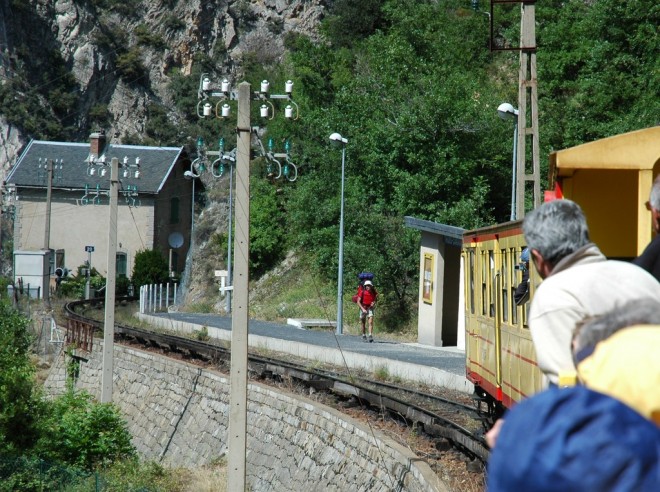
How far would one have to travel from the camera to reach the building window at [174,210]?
71688 millimetres

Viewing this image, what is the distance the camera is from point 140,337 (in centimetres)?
3259

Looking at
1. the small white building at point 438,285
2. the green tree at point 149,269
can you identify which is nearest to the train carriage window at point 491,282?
the small white building at point 438,285

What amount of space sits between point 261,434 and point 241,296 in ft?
14.5

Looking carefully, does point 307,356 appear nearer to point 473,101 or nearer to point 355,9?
point 473,101

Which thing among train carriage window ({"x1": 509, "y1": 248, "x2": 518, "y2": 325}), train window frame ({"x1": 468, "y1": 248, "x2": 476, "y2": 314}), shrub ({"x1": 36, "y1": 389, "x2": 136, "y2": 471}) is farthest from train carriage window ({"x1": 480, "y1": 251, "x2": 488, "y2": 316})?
shrub ({"x1": 36, "y1": 389, "x2": 136, "y2": 471})

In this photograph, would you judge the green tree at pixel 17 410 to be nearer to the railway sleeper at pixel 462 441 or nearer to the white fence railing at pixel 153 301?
the railway sleeper at pixel 462 441

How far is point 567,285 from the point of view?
11.1ft

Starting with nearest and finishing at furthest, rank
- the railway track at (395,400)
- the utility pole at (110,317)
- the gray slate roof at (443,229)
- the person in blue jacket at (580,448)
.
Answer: the person in blue jacket at (580,448), the railway track at (395,400), the gray slate roof at (443,229), the utility pole at (110,317)

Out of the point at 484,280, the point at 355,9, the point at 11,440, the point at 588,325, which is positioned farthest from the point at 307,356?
the point at 355,9

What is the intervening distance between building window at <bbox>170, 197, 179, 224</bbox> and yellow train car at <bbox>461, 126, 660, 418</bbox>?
188 feet

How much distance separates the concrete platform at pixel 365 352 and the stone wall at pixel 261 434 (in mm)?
2022

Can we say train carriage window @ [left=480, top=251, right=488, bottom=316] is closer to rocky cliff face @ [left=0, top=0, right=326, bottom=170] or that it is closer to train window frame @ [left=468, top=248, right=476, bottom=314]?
train window frame @ [left=468, top=248, right=476, bottom=314]

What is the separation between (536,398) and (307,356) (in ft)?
76.4

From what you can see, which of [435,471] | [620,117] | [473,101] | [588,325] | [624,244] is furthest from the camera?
[473,101]
